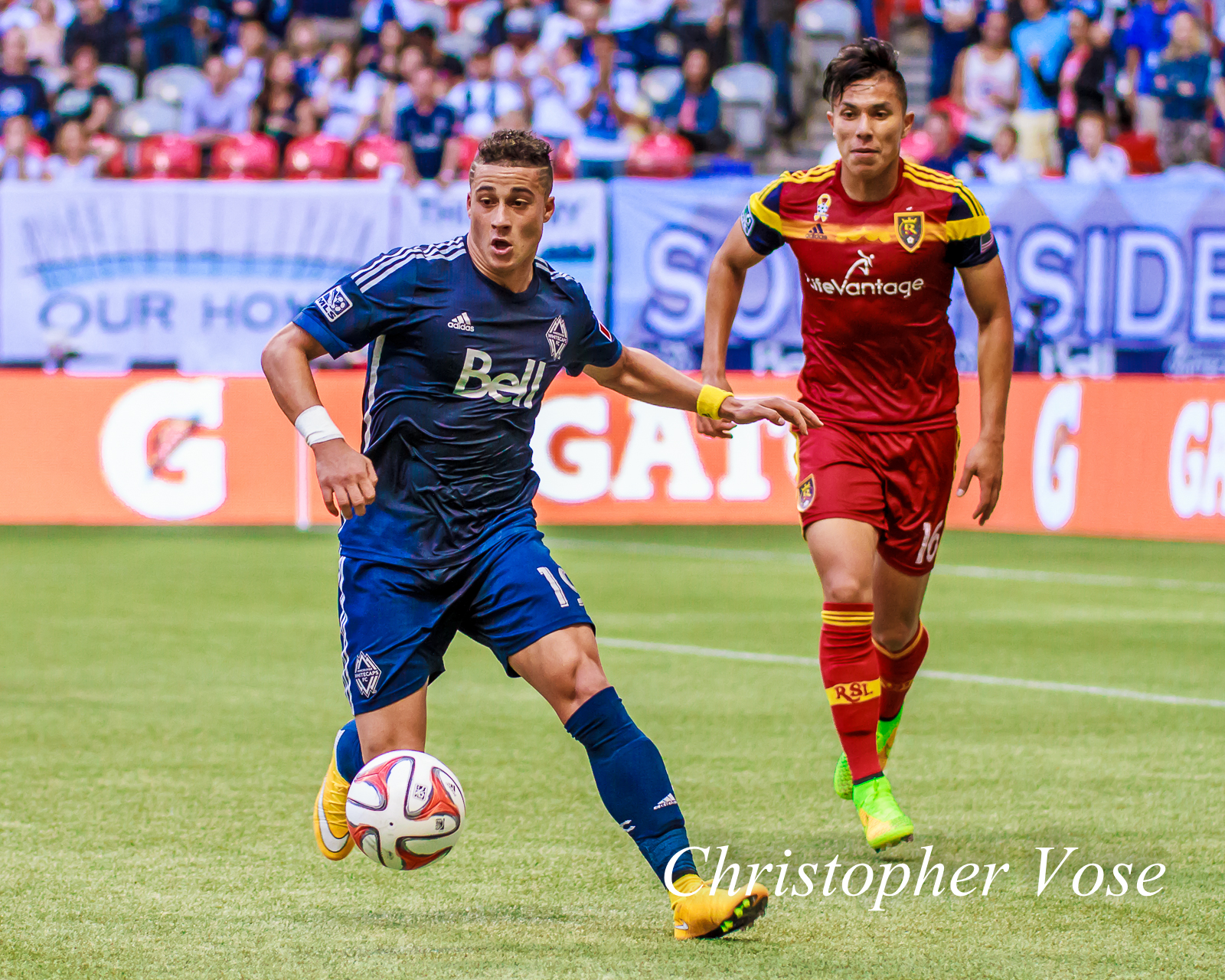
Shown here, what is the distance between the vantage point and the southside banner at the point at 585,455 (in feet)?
48.2

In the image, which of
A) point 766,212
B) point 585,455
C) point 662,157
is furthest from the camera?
point 662,157

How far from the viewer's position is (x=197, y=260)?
57.0 ft

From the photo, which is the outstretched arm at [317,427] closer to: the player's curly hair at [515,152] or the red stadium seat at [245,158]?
the player's curly hair at [515,152]

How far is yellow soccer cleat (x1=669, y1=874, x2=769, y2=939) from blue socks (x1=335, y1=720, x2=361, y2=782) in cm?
108

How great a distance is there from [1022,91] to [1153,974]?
16950 millimetres

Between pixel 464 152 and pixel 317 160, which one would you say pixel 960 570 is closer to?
pixel 464 152

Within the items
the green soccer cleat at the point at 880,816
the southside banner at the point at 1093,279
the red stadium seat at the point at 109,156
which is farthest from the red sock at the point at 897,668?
the red stadium seat at the point at 109,156

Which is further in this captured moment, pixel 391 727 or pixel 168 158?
pixel 168 158

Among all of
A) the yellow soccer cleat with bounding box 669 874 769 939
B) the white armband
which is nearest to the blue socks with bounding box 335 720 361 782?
the white armband

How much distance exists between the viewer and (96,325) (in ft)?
56.9

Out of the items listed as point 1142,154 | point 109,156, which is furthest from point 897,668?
point 109,156

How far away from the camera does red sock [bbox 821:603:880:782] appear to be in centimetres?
575

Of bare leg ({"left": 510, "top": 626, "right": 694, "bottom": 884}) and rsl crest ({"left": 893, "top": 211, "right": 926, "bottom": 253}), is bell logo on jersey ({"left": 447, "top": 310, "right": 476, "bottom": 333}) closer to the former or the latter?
bare leg ({"left": 510, "top": 626, "right": 694, "bottom": 884})

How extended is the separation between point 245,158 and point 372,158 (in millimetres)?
1292
